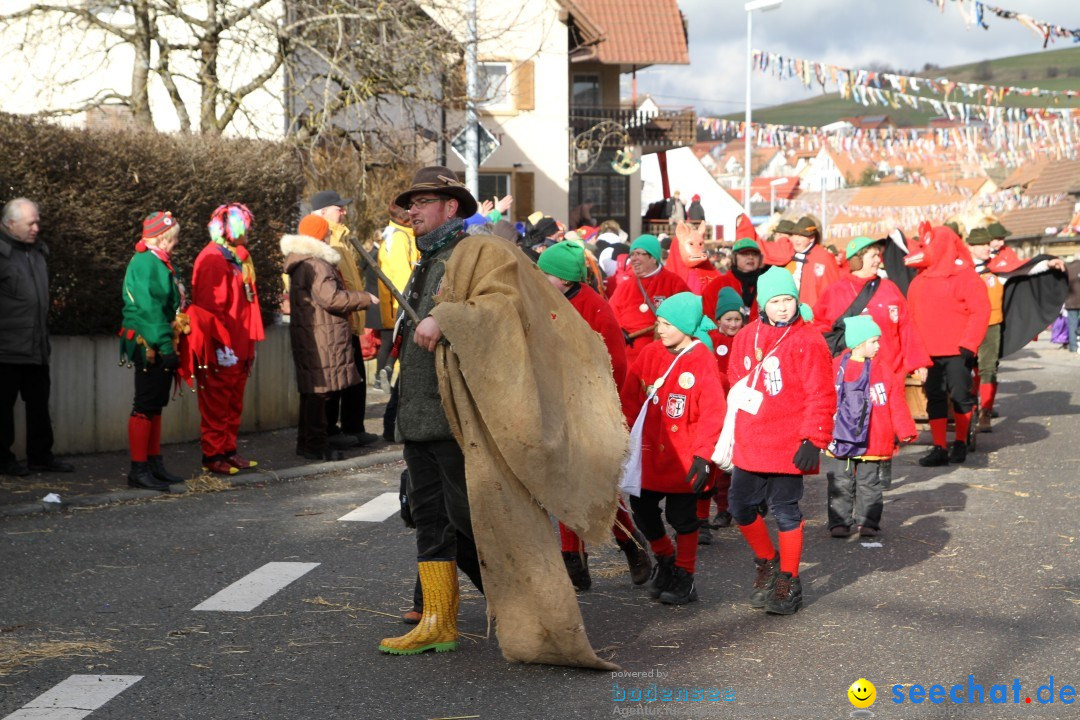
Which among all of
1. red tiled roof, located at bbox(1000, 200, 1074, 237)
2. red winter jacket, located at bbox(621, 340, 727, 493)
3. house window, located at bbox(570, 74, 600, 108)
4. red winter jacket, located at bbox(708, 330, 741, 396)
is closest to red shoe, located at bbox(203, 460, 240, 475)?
red winter jacket, located at bbox(708, 330, 741, 396)

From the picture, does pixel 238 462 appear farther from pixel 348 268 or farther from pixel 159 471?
pixel 348 268

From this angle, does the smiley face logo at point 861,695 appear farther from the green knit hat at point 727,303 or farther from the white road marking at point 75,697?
the green knit hat at point 727,303

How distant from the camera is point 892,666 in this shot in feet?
18.6

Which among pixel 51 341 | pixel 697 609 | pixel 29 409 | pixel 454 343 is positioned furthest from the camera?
pixel 51 341

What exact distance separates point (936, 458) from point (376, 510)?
5.03 meters

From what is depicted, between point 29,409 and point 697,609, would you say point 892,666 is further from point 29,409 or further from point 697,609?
point 29,409

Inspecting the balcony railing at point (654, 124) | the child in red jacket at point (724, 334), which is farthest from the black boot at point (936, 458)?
the balcony railing at point (654, 124)

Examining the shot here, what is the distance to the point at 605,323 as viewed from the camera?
7469mm

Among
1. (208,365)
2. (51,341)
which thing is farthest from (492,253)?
(51,341)

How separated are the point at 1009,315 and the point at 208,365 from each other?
8244 millimetres

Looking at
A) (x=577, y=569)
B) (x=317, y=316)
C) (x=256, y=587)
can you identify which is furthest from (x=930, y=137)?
(x=256, y=587)

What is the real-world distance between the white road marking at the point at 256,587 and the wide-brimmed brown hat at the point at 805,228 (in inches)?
246

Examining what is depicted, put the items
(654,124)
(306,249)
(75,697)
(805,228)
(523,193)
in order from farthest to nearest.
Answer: (654,124) < (523,193) < (805,228) < (306,249) < (75,697)

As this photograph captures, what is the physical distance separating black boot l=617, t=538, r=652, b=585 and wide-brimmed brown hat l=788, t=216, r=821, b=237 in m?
5.74
